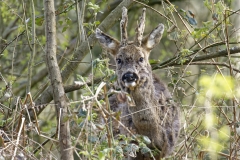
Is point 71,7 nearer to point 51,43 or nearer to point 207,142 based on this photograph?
point 51,43

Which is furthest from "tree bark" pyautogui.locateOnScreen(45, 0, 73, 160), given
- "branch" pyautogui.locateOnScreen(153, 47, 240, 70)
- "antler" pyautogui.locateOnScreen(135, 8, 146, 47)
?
"branch" pyautogui.locateOnScreen(153, 47, 240, 70)

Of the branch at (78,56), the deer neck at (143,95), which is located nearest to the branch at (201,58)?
the deer neck at (143,95)

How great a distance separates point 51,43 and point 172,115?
337cm

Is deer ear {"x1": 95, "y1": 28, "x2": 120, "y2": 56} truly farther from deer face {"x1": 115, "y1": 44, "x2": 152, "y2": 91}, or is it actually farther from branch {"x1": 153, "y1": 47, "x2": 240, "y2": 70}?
branch {"x1": 153, "y1": 47, "x2": 240, "y2": 70}

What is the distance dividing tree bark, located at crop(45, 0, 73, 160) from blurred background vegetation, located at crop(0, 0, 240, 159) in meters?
0.13

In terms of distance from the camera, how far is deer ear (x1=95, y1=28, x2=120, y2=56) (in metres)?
8.18

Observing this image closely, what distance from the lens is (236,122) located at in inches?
258

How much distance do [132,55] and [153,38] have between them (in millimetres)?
655

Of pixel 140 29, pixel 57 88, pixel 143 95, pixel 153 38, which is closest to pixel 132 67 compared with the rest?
pixel 143 95

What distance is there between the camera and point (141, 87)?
7750 mm

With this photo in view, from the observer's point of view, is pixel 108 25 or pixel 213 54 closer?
pixel 213 54

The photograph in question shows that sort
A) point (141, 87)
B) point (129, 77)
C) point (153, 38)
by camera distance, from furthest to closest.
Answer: point (153, 38)
point (141, 87)
point (129, 77)

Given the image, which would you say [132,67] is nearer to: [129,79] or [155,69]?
[129,79]

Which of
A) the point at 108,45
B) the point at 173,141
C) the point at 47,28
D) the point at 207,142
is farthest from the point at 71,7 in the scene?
the point at 207,142
